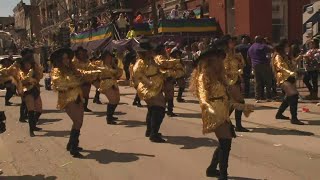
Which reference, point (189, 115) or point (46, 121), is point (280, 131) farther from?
point (46, 121)

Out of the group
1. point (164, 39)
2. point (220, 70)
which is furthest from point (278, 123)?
point (164, 39)

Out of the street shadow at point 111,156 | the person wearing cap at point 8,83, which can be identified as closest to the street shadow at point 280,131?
the street shadow at point 111,156

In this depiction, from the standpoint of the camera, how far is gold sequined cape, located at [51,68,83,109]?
831 cm

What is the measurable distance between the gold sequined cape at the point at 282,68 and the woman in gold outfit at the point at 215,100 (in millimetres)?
4073

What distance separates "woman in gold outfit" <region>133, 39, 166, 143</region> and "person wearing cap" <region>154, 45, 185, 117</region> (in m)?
1.12

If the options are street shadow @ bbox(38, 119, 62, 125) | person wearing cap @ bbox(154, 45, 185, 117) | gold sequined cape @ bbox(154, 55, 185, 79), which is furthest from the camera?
street shadow @ bbox(38, 119, 62, 125)

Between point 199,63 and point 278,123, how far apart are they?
A: 460 cm

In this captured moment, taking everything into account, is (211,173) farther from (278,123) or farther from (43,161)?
(278,123)

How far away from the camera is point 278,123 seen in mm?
10305

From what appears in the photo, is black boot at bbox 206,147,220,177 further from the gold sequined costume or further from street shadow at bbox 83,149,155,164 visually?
the gold sequined costume

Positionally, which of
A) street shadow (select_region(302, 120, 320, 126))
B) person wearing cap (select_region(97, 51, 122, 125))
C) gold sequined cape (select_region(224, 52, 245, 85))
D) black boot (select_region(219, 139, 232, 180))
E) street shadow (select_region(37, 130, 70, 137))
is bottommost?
street shadow (select_region(37, 130, 70, 137))

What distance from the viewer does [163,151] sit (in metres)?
8.42

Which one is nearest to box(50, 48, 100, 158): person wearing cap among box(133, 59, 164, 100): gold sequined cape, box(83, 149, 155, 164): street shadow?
box(83, 149, 155, 164): street shadow

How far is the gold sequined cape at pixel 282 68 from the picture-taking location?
32.8 feet
